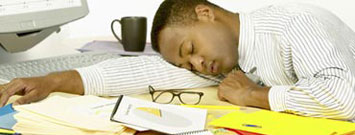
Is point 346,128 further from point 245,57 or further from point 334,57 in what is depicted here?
point 245,57

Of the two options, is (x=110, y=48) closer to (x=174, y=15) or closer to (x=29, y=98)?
(x=174, y=15)

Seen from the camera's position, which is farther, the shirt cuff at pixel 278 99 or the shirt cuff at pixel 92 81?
the shirt cuff at pixel 92 81

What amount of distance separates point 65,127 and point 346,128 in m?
0.49

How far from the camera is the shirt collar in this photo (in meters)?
1.28

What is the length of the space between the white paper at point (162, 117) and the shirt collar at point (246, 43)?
308 millimetres

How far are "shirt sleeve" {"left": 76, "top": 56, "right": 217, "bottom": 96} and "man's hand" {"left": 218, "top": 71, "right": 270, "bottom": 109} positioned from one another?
126mm

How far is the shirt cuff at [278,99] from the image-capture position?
1.05m

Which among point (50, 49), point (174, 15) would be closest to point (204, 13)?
point (174, 15)

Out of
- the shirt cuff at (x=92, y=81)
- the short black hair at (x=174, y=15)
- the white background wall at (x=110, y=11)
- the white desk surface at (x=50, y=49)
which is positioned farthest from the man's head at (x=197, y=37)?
the white background wall at (x=110, y=11)

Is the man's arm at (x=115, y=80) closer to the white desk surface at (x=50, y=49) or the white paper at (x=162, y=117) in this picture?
the white paper at (x=162, y=117)

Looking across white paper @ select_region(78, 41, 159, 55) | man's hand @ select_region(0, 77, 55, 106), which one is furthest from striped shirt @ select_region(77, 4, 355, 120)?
white paper @ select_region(78, 41, 159, 55)

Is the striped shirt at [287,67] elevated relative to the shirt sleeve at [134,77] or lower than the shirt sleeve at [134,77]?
elevated

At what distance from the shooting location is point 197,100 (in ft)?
3.90

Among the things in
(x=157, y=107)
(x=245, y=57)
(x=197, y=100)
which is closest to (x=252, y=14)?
(x=245, y=57)
